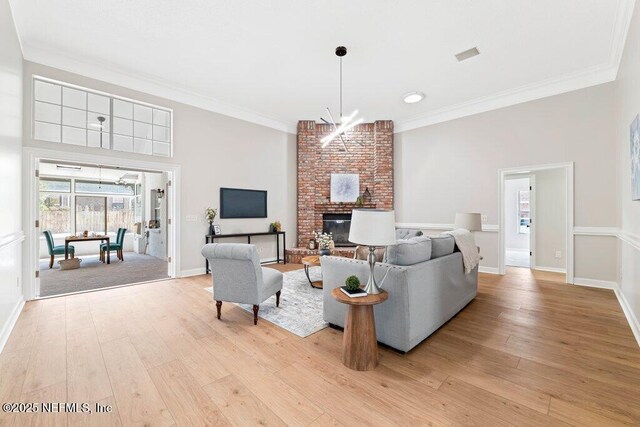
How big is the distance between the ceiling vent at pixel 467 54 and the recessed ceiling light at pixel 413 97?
1.05 m

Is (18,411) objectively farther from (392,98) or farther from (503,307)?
(392,98)

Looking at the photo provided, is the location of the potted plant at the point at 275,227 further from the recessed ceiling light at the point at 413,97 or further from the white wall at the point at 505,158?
the recessed ceiling light at the point at 413,97

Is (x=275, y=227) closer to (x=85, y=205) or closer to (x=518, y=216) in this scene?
(x=85, y=205)

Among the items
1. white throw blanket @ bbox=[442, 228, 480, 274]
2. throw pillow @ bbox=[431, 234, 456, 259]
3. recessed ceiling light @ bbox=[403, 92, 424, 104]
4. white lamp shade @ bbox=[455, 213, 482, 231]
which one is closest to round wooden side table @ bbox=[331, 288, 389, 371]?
throw pillow @ bbox=[431, 234, 456, 259]

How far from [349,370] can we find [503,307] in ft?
7.91

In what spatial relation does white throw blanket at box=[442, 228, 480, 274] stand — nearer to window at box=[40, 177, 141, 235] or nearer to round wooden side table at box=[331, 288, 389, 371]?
round wooden side table at box=[331, 288, 389, 371]

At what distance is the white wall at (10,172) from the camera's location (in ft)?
8.05

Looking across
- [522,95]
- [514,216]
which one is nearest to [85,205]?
[522,95]

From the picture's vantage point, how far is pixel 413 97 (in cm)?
489

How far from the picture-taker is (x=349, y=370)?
197 cm

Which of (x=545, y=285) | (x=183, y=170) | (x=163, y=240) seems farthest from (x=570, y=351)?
(x=163, y=240)

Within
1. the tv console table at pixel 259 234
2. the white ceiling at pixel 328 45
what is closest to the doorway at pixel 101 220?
the tv console table at pixel 259 234

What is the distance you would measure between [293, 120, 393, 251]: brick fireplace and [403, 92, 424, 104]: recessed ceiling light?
1.23 meters

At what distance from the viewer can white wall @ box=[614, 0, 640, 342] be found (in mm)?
2596
